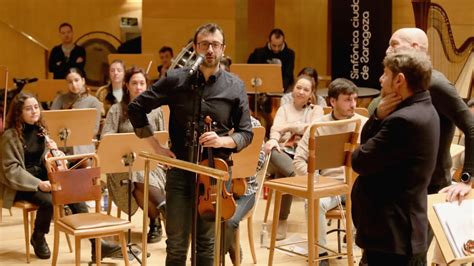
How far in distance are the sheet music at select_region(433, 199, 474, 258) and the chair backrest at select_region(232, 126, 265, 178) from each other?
1907 mm

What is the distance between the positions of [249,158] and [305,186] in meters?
0.40

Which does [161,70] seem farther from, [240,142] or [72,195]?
[240,142]

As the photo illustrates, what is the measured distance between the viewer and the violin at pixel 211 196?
13.5 ft

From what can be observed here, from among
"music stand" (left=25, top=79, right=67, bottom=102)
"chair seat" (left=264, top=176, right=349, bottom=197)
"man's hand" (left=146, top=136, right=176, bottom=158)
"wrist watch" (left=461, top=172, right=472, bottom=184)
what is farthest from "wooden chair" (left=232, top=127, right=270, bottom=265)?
"music stand" (left=25, top=79, right=67, bottom=102)

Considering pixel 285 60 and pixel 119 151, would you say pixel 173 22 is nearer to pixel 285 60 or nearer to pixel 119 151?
pixel 285 60

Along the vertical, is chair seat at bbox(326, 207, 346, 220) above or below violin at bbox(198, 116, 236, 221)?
below

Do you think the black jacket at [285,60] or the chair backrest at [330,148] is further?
the black jacket at [285,60]

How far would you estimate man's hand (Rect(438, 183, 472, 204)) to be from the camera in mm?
3719

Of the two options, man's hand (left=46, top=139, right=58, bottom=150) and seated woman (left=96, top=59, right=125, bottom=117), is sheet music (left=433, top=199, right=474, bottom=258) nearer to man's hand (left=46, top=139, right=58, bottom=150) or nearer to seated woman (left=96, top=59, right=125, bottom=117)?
man's hand (left=46, top=139, right=58, bottom=150)

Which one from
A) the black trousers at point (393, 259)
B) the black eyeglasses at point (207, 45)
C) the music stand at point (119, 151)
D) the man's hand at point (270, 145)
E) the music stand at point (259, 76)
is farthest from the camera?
the music stand at point (259, 76)

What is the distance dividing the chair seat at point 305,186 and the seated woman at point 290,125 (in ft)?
4.97

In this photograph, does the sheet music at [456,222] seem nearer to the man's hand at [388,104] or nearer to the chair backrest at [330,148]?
the man's hand at [388,104]

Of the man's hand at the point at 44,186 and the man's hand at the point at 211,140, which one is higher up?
the man's hand at the point at 211,140

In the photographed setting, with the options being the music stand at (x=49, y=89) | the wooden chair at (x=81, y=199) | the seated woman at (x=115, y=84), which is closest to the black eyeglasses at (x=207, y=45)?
the wooden chair at (x=81, y=199)
